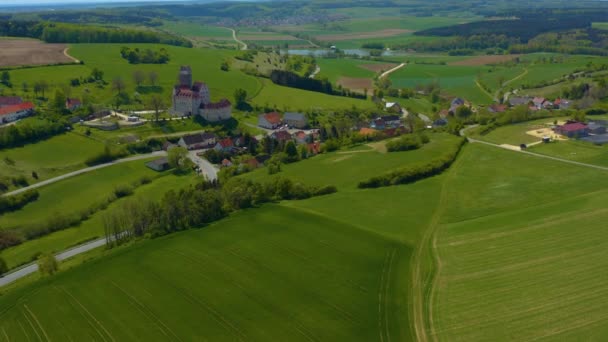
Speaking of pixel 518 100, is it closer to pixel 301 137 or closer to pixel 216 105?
pixel 301 137

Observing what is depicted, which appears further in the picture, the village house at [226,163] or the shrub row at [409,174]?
the village house at [226,163]

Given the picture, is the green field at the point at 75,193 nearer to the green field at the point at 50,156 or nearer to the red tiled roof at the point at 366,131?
the green field at the point at 50,156

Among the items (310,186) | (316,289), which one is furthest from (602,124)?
(316,289)

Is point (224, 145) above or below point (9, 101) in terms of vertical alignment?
below

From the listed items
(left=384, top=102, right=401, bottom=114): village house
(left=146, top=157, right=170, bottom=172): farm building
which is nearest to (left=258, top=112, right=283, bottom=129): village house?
(left=384, top=102, right=401, bottom=114): village house

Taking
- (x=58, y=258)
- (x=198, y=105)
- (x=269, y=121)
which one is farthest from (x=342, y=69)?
(x=58, y=258)

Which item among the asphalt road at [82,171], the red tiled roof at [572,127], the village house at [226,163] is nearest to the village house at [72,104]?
the asphalt road at [82,171]
